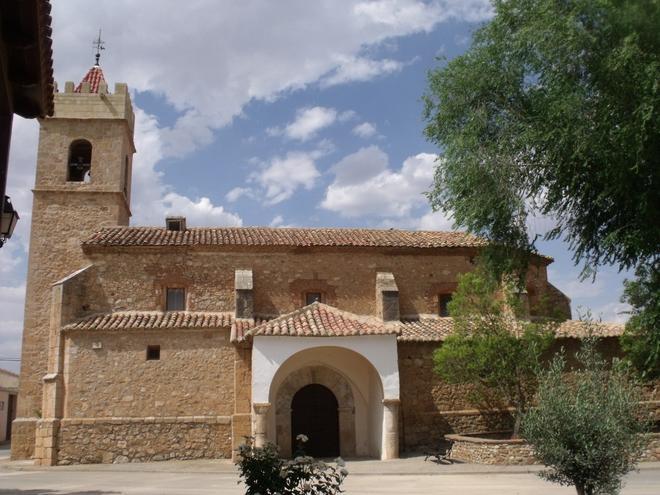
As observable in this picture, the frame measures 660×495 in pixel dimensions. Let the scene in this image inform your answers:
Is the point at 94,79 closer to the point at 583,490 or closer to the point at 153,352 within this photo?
the point at 153,352

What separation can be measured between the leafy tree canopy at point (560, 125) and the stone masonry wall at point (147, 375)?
31.7ft

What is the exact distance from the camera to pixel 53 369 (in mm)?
19250

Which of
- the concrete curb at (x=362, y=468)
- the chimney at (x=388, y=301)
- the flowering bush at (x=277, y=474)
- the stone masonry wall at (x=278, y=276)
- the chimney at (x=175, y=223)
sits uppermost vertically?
the chimney at (x=175, y=223)

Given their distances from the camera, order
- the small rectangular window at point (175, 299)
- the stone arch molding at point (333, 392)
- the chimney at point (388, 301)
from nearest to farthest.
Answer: the stone arch molding at point (333, 392) → the chimney at point (388, 301) → the small rectangular window at point (175, 299)

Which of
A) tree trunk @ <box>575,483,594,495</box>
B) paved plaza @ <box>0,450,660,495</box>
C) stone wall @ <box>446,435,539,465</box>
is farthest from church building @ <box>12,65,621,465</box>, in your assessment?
tree trunk @ <box>575,483,594,495</box>

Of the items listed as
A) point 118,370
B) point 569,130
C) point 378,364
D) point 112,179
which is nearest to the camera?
point 569,130

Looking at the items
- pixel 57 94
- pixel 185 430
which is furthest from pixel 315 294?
pixel 57 94

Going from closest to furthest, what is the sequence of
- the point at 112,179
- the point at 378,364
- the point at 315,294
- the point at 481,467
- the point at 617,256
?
1. the point at 617,256
2. the point at 481,467
3. the point at 378,364
4. the point at 315,294
5. the point at 112,179

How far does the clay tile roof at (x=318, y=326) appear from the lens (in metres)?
17.8

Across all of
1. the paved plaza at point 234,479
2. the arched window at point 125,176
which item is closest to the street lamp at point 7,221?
the paved plaza at point 234,479

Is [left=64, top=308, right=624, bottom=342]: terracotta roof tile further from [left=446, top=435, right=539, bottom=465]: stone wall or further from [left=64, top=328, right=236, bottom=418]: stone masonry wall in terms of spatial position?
[left=446, top=435, right=539, bottom=465]: stone wall

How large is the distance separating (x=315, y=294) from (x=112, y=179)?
9.53 metres

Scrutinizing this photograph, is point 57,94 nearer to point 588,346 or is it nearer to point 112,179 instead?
point 112,179

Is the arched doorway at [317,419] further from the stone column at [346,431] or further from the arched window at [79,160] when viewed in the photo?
the arched window at [79,160]
